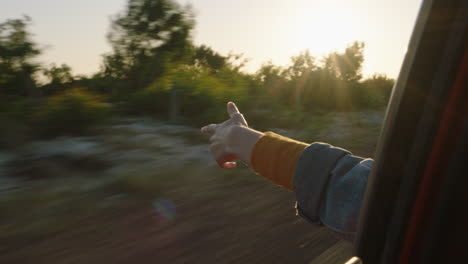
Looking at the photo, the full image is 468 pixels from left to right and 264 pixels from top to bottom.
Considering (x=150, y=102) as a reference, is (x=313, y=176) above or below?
above

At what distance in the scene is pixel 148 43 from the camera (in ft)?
28.8

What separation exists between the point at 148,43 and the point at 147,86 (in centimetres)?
156

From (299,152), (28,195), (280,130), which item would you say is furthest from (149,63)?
(299,152)

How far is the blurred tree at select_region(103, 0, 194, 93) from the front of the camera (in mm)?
8117

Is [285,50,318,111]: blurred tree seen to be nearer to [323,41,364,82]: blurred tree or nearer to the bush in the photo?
[323,41,364,82]: blurred tree

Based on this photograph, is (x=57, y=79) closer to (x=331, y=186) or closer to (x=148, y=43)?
(x=148, y=43)

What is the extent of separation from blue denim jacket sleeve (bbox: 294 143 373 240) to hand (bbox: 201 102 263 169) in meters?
0.37

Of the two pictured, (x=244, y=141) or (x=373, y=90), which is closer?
A: (x=244, y=141)

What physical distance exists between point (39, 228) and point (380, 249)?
2473mm

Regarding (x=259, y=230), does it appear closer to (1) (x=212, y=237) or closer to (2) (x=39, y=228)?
(1) (x=212, y=237)

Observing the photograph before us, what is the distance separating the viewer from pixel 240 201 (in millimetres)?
3330

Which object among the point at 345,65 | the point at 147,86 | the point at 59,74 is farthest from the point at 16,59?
the point at 345,65

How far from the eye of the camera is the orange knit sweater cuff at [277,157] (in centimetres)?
123

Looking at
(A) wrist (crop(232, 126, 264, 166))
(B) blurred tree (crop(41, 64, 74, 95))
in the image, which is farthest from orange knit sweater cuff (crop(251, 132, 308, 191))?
(B) blurred tree (crop(41, 64, 74, 95))
